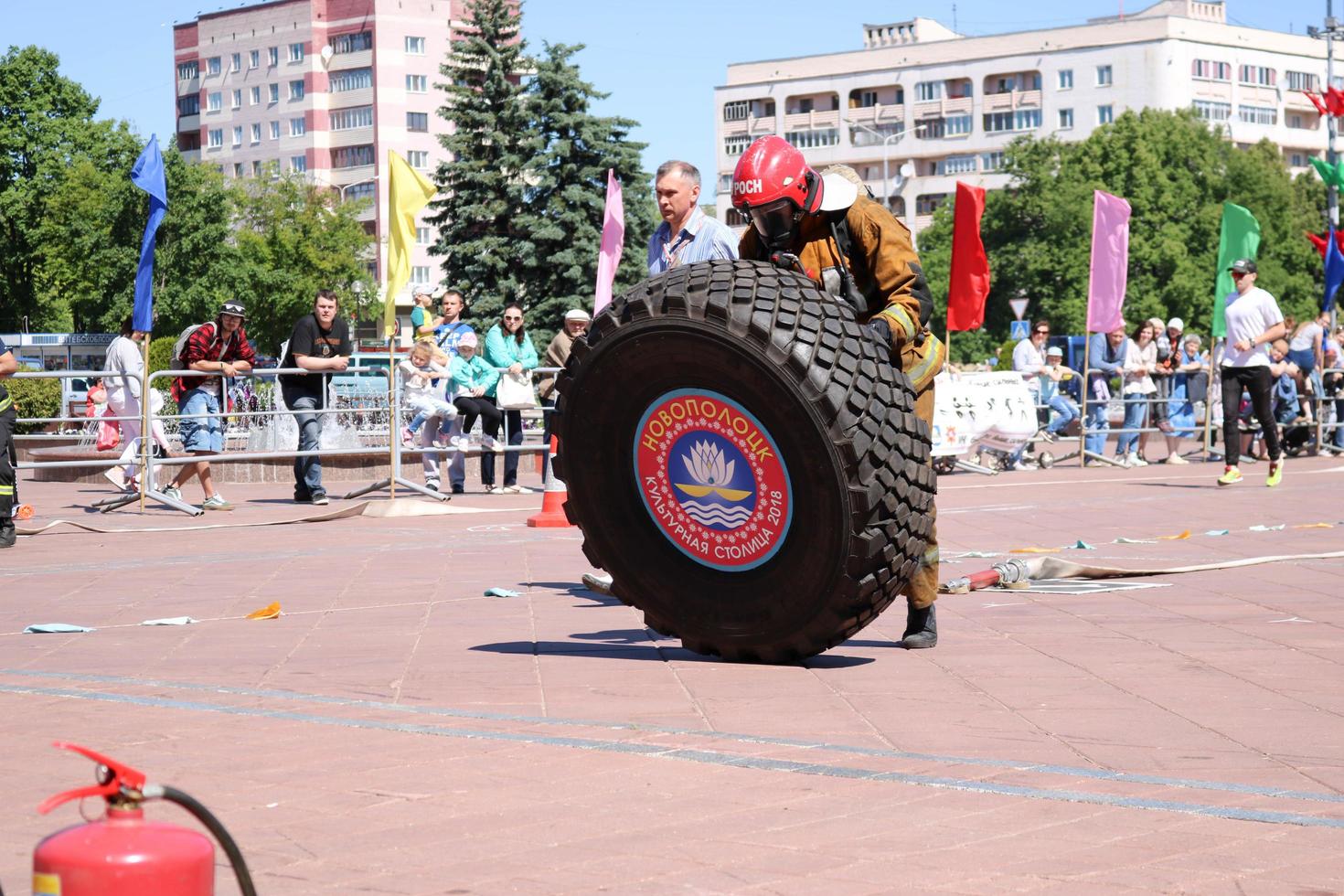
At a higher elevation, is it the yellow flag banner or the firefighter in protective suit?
the yellow flag banner

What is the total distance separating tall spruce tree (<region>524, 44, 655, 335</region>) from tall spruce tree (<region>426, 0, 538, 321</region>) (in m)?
0.64

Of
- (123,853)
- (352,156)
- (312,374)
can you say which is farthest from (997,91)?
(123,853)

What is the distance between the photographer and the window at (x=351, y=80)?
119375mm

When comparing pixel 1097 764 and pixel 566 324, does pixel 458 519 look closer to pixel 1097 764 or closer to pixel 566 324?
pixel 566 324

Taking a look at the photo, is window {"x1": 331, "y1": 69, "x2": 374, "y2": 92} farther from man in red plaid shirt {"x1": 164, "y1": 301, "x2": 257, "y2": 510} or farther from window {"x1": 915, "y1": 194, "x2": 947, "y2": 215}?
man in red plaid shirt {"x1": 164, "y1": 301, "x2": 257, "y2": 510}

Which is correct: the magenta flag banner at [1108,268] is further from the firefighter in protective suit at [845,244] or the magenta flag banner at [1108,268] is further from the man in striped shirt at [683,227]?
the firefighter in protective suit at [845,244]

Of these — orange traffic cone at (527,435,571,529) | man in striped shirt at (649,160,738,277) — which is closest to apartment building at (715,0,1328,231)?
orange traffic cone at (527,435,571,529)

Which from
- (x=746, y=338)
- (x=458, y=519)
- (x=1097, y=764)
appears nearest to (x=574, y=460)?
(x=746, y=338)

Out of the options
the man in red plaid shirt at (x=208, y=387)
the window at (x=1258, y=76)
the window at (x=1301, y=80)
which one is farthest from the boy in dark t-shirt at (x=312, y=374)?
the window at (x=1301, y=80)

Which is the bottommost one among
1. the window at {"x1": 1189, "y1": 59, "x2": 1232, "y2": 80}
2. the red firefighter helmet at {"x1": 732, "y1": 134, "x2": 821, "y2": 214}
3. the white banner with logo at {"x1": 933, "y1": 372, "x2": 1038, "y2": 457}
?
the white banner with logo at {"x1": 933, "y1": 372, "x2": 1038, "y2": 457}

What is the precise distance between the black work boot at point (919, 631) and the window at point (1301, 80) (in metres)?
125

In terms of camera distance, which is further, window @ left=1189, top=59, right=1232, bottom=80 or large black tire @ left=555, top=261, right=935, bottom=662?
window @ left=1189, top=59, right=1232, bottom=80

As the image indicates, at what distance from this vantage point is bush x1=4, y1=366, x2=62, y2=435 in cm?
2289

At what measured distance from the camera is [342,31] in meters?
120
